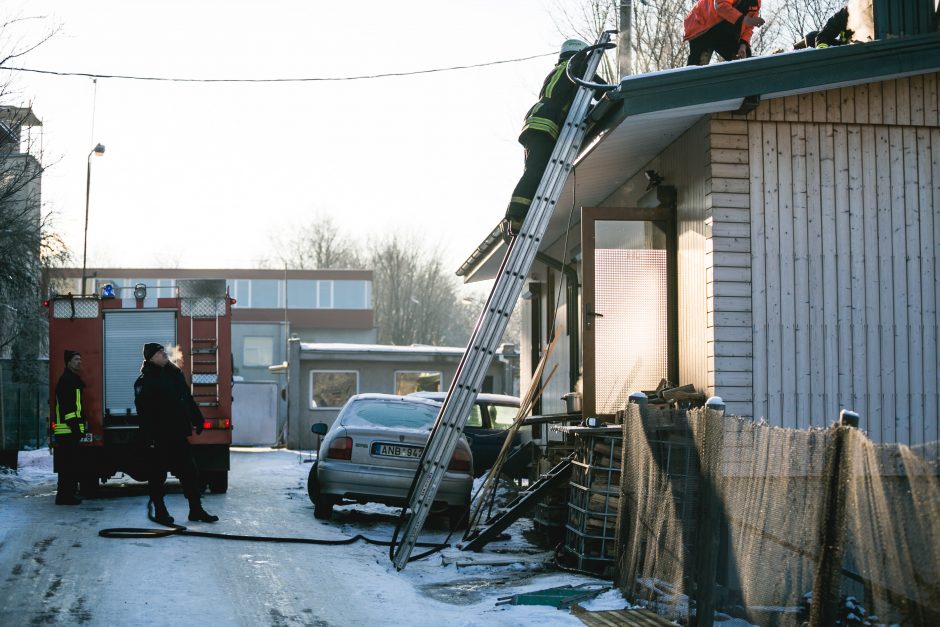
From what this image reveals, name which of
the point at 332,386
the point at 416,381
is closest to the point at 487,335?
the point at 332,386

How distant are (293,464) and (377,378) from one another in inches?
411

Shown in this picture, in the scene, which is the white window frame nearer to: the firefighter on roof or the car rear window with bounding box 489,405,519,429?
the car rear window with bounding box 489,405,519,429

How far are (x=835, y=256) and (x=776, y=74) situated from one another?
1729 mm

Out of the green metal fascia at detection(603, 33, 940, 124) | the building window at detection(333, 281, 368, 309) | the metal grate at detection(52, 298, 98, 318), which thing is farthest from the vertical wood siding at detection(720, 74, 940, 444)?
the building window at detection(333, 281, 368, 309)

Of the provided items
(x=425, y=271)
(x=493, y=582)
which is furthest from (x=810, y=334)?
(x=425, y=271)

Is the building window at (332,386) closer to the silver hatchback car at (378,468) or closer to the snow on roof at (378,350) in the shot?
the snow on roof at (378,350)

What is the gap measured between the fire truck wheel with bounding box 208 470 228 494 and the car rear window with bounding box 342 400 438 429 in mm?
2699

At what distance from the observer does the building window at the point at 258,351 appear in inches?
1877

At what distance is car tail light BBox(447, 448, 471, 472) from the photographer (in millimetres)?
12047

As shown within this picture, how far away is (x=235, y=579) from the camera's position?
26.7ft

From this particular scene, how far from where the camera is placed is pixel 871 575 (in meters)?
4.46

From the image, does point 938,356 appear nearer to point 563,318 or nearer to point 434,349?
point 563,318

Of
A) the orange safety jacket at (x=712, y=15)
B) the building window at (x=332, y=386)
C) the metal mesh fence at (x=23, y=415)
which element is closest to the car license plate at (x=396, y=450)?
the orange safety jacket at (x=712, y=15)

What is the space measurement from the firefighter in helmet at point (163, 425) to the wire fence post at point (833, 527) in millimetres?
7402
